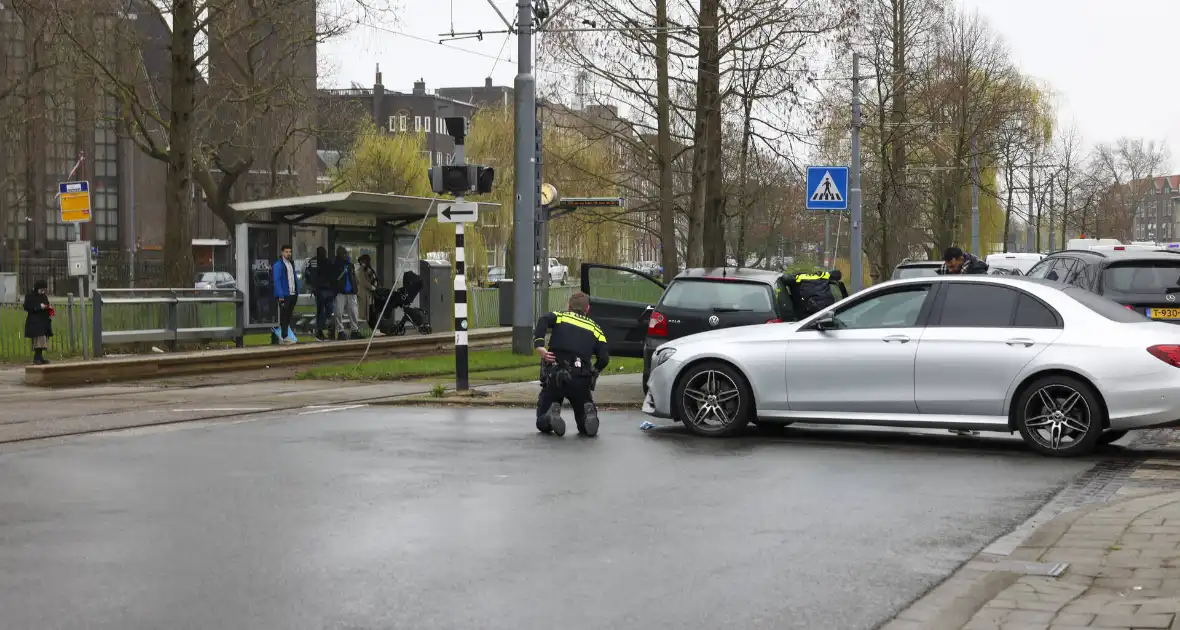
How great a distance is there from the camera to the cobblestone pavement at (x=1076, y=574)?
5758mm

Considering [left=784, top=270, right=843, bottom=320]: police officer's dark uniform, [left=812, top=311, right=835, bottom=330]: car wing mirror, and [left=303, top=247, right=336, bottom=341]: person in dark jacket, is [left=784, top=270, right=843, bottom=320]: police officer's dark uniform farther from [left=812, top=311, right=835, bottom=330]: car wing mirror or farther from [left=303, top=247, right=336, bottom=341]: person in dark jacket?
[left=303, top=247, right=336, bottom=341]: person in dark jacket

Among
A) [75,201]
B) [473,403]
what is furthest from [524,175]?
[473,403]

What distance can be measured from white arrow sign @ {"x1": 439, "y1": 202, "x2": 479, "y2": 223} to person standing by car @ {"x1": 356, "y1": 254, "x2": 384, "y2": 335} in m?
10.5

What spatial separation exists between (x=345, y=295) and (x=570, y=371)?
14265 mm

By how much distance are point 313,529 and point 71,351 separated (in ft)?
54.7

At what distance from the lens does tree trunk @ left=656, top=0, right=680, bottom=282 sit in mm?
28094

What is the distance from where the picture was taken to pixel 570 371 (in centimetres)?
1277

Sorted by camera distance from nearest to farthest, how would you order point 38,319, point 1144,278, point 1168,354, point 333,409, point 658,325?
point 1168,354, point 1144,278, point 333,409, point 658,325, point 38,319

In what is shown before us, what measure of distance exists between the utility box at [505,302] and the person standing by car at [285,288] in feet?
30.4

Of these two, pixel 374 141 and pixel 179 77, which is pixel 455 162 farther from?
pixel 374 141

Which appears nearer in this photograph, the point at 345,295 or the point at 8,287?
the point at 345,295

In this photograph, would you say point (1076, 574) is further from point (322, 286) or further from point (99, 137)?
point (99, 137)

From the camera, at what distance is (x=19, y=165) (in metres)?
74.1

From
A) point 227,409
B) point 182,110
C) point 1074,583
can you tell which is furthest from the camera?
point 182,110
